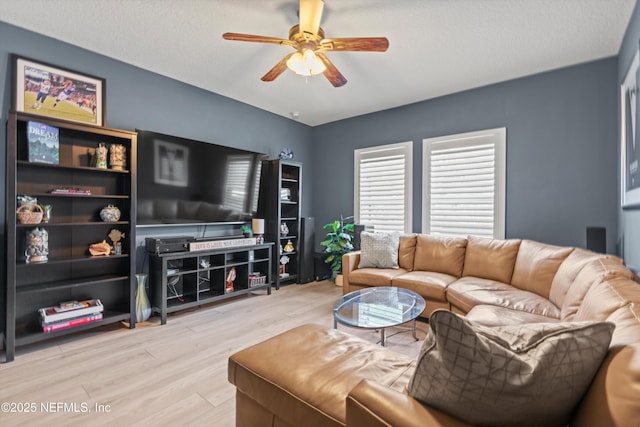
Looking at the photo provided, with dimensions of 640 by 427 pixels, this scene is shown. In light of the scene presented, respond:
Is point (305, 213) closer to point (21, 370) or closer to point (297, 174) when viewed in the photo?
point (297, 174)

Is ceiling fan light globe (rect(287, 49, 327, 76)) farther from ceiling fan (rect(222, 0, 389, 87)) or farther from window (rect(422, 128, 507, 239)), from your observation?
window (rect(422, 128, 507, 239))

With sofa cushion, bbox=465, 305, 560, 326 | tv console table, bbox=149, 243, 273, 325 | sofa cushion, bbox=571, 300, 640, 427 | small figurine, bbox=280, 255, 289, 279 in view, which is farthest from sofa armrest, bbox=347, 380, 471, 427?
small figurine, bbox=280, 255, 289, 279

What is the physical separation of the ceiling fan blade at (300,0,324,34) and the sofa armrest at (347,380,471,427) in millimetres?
2284

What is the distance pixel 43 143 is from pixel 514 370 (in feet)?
11.3

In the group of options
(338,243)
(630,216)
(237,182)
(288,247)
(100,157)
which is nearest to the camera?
(630,216)

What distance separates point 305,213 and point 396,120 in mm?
2214

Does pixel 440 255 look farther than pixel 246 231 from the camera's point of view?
No

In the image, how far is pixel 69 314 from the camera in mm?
2648

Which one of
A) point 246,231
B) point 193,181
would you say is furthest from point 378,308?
point 193,181

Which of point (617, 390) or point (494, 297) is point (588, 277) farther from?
point (617, 390)

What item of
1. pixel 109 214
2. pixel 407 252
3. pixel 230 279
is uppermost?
pixel 109 214

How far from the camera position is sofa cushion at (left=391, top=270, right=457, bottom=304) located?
298cm

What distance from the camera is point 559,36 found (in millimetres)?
2674

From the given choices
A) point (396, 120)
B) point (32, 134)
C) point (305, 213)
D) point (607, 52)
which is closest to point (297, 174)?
point (305, 213)
